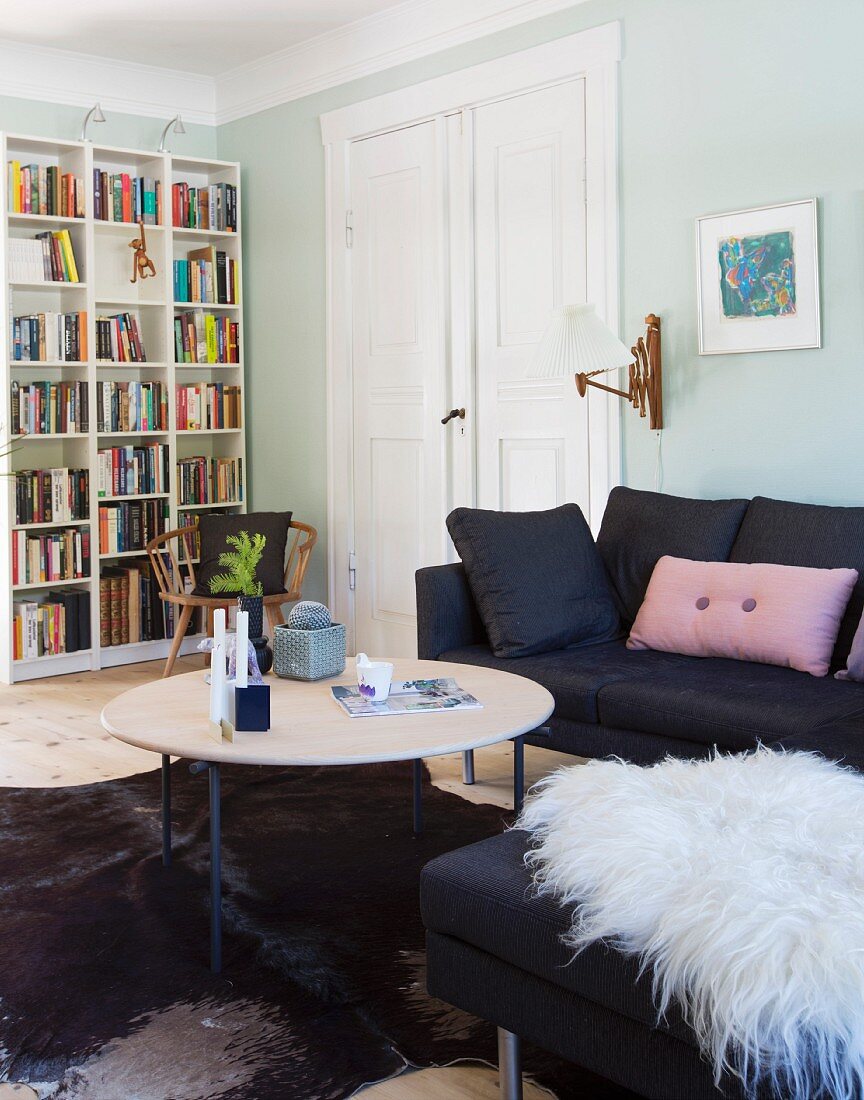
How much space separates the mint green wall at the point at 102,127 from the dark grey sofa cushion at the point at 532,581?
317 cm

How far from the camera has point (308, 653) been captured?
3039 mm

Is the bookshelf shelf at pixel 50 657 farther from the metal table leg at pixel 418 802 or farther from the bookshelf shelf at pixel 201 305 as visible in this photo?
the metal table leg at pixel 418 802

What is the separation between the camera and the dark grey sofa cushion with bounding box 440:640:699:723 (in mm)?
3324

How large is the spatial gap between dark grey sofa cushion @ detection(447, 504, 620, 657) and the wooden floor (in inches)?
18.5

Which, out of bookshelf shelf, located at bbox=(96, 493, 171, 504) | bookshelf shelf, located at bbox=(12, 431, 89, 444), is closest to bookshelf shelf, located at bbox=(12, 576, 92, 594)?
bookshelf shelf, located at bbox=(96, 493, 171, 504)

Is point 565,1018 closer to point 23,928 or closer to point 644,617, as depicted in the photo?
point 23,928

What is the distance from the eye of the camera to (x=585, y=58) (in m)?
4.33

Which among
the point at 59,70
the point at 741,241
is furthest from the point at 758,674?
the point at 59,70

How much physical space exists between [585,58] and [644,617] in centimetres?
212

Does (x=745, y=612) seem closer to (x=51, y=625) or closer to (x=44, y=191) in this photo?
(x=51, y=625)

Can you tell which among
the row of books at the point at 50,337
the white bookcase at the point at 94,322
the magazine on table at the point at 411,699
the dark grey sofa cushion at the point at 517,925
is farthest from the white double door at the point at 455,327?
the dark grey sofa cushion at the point at 517,925

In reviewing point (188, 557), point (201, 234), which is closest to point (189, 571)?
point (188, 557)

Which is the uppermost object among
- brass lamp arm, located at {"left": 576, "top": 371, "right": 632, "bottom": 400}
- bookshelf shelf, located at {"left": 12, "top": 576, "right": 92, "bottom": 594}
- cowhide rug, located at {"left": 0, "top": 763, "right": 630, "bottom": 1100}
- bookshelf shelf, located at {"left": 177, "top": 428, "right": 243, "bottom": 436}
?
brass lamp arm, located at {"left": 576, "top": 371, "right": 632, "bottom": 400}

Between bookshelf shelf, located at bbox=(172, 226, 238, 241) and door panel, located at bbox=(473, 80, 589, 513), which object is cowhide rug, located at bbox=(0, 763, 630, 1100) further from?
bookshelf shelf, located at bbox=(172, 226, 238, 241)
